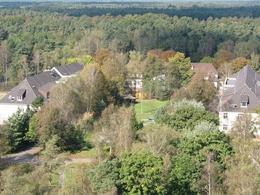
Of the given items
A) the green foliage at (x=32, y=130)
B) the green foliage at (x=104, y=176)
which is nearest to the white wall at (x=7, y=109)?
the green foliage at (x=32, y=130)

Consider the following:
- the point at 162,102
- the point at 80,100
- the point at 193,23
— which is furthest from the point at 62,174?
the point at 193,23

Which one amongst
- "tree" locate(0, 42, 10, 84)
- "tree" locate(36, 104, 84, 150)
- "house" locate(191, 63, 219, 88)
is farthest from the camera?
"tree" locate(0, 42, 10, 84)

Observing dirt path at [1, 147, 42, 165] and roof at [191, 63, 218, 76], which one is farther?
roof at [191, 63, 218, 76]

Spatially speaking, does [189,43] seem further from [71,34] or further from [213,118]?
[213,118]

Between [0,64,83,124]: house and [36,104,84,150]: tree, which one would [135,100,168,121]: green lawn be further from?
[36,104,84,150]: tree

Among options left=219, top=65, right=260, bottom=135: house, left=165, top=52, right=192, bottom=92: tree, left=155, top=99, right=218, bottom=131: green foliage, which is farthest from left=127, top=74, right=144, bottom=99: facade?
left=155, top=99, right=218, bottom=131: green foliage

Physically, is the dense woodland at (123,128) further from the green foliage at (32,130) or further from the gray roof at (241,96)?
the gray roof at (241,96)

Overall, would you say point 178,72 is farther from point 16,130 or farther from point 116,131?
point 116,131
